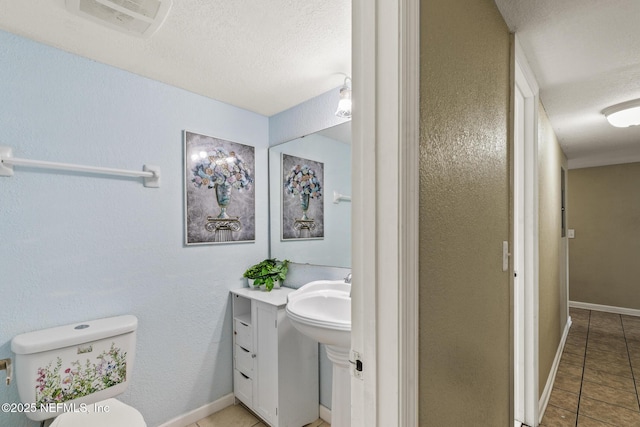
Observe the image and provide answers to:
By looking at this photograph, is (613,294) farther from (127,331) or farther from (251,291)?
(127,331)

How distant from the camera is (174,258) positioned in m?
Answer: 1.96

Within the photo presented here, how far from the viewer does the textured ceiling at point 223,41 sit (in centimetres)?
129

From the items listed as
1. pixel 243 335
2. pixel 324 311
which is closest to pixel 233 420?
pixel 243 335

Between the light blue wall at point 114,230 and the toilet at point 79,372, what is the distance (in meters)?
0.13

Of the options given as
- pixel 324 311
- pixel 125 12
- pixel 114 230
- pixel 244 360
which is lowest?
pixel 244 360

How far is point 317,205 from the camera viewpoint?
2.21 meters

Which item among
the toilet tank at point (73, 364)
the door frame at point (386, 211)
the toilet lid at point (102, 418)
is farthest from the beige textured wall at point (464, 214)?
the toilet tank at point (73, 364)

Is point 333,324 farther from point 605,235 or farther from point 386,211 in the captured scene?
point 605,235

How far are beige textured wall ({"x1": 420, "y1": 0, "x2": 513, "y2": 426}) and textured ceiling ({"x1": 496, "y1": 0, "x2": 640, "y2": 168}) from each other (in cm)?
15

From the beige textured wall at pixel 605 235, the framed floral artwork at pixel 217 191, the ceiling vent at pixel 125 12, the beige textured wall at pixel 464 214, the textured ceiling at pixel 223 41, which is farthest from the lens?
the beige textured wall at pixel 605 235

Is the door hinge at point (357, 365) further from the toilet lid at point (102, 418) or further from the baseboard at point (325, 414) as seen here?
the baseboard at point (325, 414)

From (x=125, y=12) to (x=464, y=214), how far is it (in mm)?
1480

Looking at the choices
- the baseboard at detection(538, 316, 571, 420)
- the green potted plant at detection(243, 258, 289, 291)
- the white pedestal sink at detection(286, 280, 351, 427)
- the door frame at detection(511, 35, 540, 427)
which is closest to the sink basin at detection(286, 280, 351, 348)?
the white pedestal sink at detection(286, 280, 351, 427)

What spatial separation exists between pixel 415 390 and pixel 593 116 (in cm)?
281
